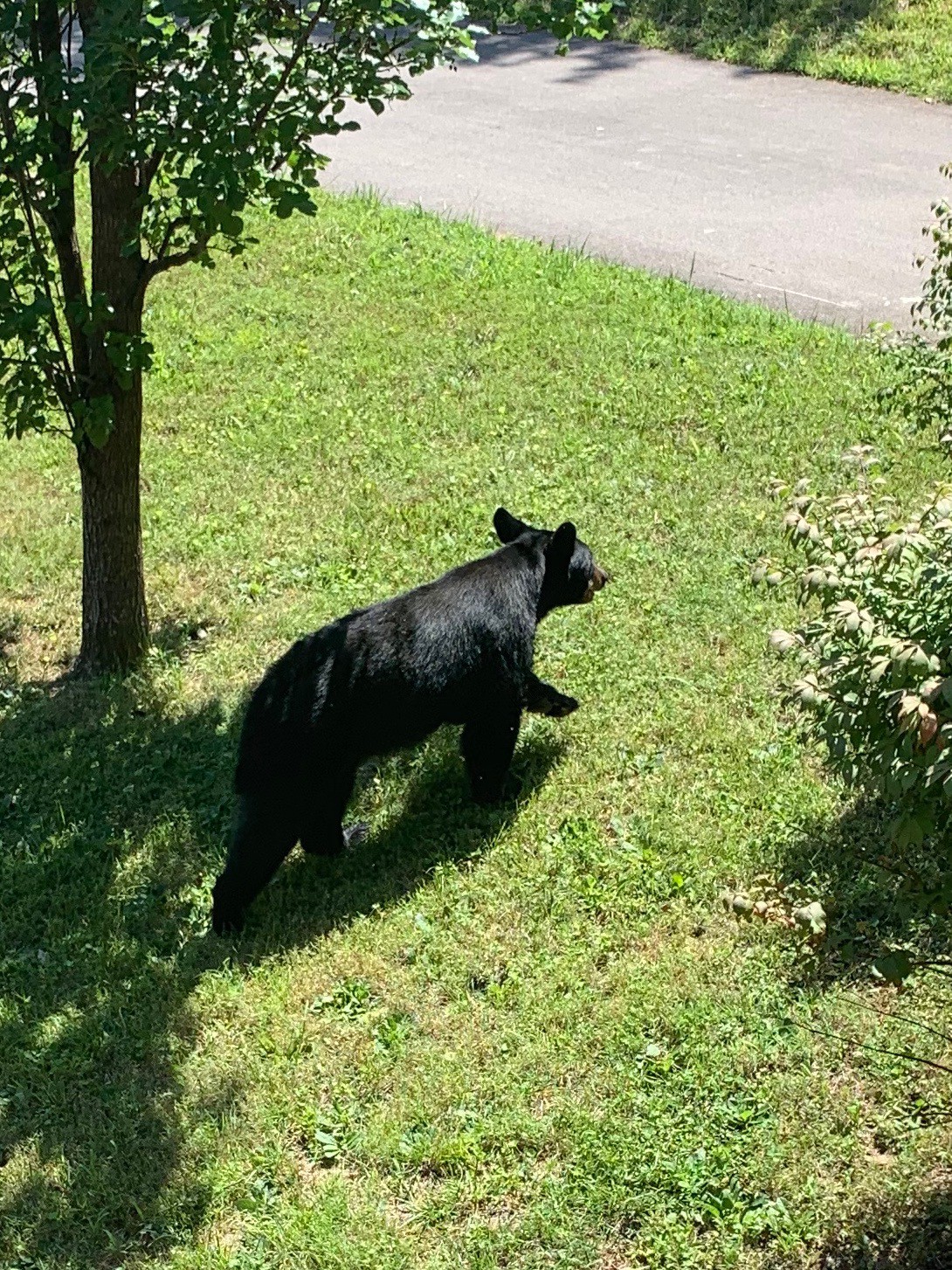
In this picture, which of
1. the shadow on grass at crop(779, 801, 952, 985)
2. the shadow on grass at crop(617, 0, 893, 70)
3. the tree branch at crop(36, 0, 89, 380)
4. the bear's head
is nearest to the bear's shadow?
the bear's head

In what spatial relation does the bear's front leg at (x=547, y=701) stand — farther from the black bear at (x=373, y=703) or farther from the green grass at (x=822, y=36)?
the green grass at (x=822, y=36)

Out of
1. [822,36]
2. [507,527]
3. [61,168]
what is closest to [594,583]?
[507,527]

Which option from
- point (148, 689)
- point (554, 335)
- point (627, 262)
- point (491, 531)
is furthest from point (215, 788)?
point (627, 262)

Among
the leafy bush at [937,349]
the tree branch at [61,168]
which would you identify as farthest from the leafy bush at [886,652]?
the tree branch at [61,168]

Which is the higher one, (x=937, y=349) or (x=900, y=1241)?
(x=937, y=349)

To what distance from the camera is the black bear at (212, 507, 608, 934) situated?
568 centimetres

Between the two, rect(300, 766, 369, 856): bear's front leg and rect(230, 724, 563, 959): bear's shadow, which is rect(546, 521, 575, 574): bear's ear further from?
rect(300, 766, 369, 856): bear's front leg

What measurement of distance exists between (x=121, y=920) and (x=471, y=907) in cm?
145

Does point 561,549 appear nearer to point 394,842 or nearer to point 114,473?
point 394,842

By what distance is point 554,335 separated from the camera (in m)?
10.3

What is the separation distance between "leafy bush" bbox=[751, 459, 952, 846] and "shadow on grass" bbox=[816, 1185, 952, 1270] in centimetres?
120

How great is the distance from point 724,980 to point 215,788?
2.66 meters

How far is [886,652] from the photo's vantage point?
332cm

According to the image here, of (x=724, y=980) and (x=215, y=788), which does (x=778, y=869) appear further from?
(x=215, y=788)
